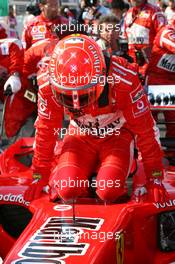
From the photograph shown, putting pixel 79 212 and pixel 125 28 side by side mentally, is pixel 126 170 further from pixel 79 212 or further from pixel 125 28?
pixel 125 28

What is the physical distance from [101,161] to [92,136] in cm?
19

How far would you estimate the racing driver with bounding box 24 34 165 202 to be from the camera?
11.5 feet

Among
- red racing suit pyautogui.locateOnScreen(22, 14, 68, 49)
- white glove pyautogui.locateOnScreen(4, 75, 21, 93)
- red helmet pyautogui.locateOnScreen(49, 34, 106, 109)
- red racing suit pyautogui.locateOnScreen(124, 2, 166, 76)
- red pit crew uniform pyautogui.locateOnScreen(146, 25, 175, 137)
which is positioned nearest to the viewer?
red helmet pyautogui.locateOnScreen(49, 34, 106, 109)

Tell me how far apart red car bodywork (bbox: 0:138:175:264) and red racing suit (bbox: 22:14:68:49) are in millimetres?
3363

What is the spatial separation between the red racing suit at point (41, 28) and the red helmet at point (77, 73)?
11.8ft

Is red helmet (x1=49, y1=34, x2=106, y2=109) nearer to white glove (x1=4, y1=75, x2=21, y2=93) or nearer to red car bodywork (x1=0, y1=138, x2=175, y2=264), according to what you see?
red car bodywork (x1=0, y1=138, x2=175, y2=264)

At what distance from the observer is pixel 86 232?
3.26 meters

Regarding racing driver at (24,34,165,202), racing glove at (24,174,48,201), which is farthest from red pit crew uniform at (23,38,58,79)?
racing glove at (24,174,48,201)

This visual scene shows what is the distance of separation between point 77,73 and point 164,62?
3135mm

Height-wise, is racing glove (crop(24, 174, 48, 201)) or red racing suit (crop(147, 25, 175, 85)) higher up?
racing glove (crop(24, 174, 48, 201))

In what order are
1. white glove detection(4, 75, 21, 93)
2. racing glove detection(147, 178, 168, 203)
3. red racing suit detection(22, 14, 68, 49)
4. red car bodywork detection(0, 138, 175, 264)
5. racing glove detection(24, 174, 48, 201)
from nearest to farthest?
red car bodywork detection(0, 138, 175, 264) < racing glove detection(147, 178, 168, 203) < racing glove detection(24, 174, 48, 201) < white glove detection(4, 75, 21, 93) < red racing suit detection(22, 14, 68, 49)

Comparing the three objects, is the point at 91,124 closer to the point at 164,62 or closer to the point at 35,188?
the point at 35,188

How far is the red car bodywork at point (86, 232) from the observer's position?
3.09 metres

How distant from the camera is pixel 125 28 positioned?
791 cm
